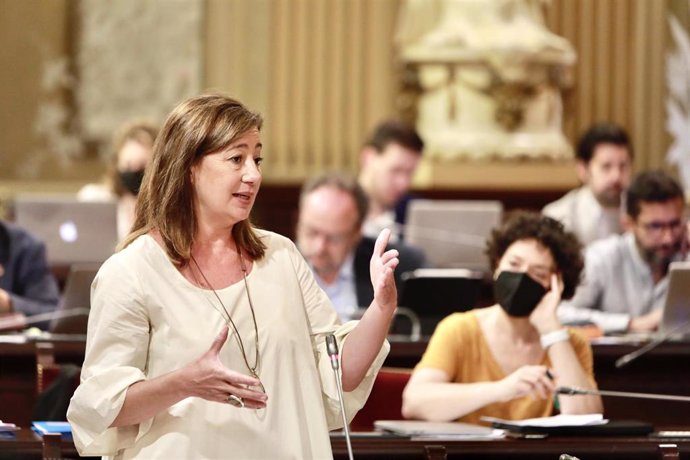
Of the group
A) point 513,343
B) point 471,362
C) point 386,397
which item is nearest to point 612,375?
point 513,343

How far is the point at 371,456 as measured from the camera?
322cm

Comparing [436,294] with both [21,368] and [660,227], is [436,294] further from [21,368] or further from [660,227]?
[21,368]

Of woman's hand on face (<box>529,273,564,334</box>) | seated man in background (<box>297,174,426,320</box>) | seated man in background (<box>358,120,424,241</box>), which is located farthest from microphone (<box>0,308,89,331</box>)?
seated man in background (<box>358,120,424,241</box>)

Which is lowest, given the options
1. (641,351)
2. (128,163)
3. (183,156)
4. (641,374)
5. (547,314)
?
(641,374)

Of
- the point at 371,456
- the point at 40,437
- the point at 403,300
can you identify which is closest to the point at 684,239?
the point at 403,300

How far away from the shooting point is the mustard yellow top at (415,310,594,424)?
3.85 meters

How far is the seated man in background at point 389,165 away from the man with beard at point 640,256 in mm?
1369

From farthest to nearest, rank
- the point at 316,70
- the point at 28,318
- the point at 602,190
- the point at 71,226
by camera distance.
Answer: the point at 316,70, the point at 602,190, the point at 71,226, the point at 28,318

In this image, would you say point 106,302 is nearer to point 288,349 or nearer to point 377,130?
point 288,349

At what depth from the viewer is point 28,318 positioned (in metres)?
4.94

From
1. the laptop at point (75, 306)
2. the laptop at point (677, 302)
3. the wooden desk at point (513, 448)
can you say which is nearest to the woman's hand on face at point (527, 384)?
the wooden desk at point (513, 448)

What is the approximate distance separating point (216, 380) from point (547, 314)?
168cm

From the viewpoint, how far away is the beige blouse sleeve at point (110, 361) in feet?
8.22

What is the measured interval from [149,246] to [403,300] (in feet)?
8.30
